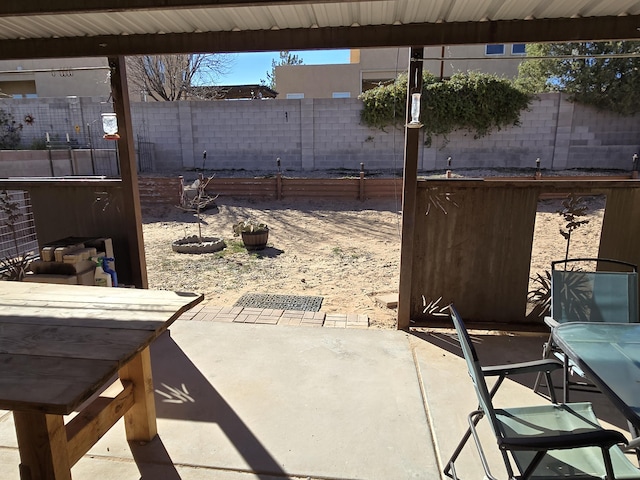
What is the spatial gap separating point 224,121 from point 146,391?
12.6 metres

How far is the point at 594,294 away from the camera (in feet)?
8.40

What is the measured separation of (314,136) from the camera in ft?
44.0

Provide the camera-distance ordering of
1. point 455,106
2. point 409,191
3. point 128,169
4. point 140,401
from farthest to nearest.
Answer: point 455,106
point 128,169
point 409,191
point 140,401

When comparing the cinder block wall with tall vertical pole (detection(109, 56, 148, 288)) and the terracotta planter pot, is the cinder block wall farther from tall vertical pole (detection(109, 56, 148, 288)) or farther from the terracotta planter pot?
tall vertical pole (detection(109, 56, 148, 288))

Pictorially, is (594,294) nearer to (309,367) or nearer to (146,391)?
(309,367)

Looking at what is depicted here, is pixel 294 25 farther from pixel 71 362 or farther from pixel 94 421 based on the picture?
pixel 94 421

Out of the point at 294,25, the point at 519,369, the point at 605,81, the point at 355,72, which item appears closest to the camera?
the point at 519,369

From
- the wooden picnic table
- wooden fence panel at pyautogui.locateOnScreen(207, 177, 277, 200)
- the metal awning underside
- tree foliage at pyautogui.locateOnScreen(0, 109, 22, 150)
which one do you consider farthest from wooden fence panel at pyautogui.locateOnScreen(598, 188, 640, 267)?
tree foliage at pyautogui.locateOnScreen(0, 109, 22, 150)

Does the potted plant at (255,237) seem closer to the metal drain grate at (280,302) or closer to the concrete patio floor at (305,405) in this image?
the metal drain grate at (280,302)

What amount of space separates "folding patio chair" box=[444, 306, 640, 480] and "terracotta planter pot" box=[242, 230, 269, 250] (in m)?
5.46

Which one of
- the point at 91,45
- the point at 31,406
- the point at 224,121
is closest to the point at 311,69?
the point at 224,121

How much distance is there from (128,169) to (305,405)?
2.40 meters

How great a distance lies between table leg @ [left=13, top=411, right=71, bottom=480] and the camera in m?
1.46

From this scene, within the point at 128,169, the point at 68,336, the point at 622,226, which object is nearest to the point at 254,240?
the point at 128,169
